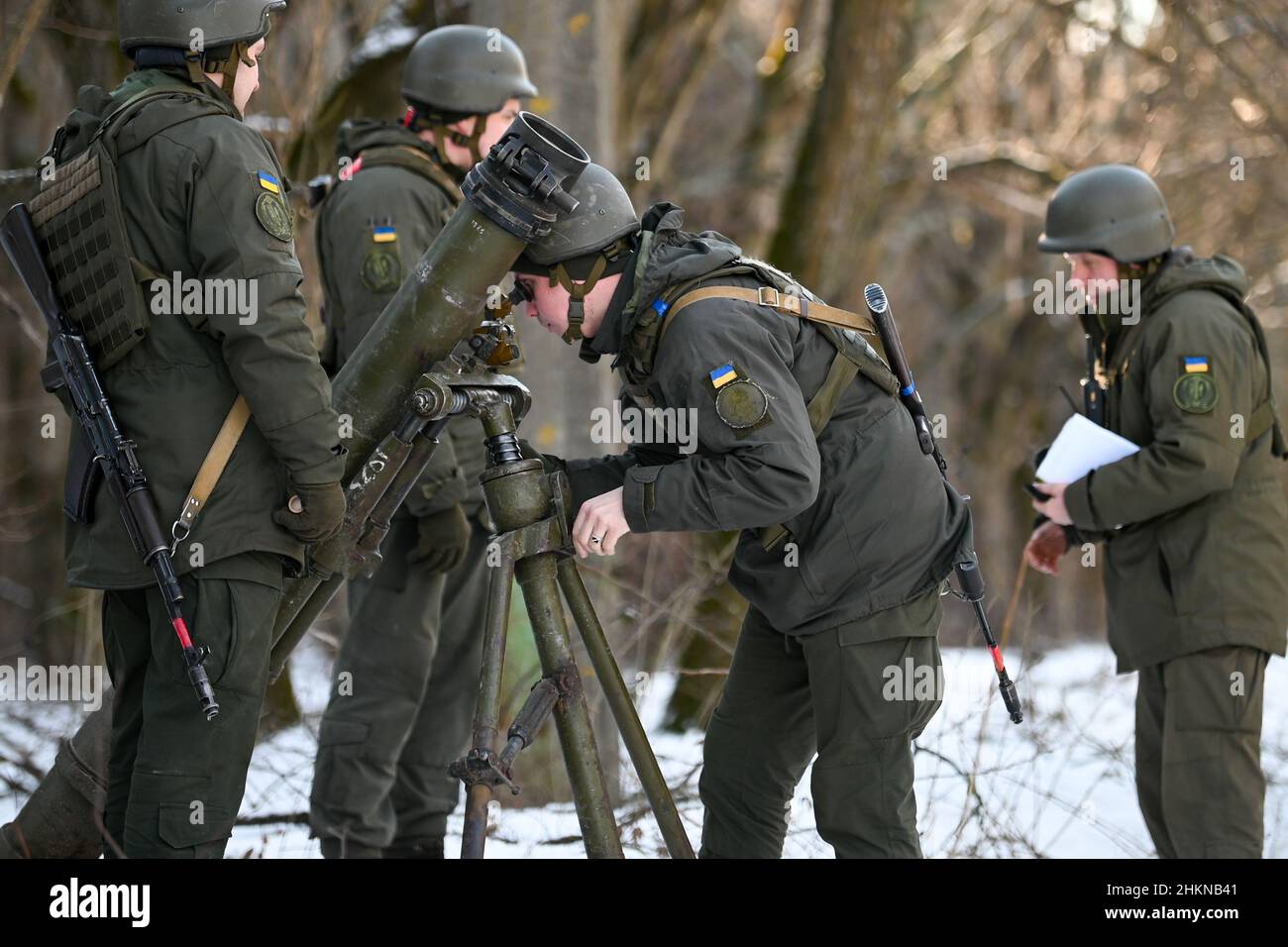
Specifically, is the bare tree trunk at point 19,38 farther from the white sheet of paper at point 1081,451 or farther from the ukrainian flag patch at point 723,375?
the white sheet of paper at point 1081,451

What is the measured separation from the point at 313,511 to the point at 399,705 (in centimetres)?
150

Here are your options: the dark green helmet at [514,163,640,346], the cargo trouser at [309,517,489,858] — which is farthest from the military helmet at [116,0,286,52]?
the cargo trouser at [309,517,489,858]

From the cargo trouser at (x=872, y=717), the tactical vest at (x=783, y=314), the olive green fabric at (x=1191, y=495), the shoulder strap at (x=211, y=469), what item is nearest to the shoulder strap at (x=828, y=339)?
the tactical vest at (x=783, y=314)

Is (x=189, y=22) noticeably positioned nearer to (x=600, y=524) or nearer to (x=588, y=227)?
(x=588, y=227)

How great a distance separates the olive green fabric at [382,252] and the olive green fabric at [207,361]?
1147 mm

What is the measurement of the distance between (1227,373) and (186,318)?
2994 mm

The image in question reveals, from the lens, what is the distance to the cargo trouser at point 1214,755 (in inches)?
166

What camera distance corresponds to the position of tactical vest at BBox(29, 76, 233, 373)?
317cm

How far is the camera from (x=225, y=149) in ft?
10.5

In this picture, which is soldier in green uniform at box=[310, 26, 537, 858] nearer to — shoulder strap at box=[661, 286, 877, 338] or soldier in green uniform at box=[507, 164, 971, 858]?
soldier in green uniform at box=[507, 164, 971, 858]

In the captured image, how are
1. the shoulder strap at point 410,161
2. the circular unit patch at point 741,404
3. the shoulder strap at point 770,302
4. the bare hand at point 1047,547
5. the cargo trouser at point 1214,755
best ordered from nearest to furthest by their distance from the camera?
1. the circular unit patch at point 741,404
2. the shoulder strap at point 770,302
3. the cargo trouser at point 1214,755
4. the shoulder strap at point 410,161
5. the bare hand at point 1047,547

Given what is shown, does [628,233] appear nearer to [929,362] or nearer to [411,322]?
[411,322]

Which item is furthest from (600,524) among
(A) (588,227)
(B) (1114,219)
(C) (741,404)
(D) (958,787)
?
(D) (958,787)
